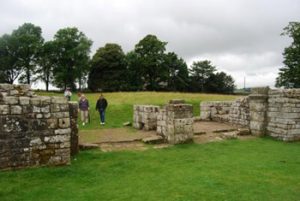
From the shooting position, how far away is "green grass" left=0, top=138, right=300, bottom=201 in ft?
23.4

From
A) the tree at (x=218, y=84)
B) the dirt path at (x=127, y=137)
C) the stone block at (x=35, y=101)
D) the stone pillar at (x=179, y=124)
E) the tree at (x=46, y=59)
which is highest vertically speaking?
the tree at (x=46, y=59)

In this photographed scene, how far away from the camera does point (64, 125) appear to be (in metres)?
9.70

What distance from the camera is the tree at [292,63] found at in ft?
142

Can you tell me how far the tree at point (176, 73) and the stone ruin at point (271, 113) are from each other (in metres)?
42.1

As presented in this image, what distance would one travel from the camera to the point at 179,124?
12.9 m

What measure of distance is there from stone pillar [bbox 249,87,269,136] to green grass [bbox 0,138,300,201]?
3496mm

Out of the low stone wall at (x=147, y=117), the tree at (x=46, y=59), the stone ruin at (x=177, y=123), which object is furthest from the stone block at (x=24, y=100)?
the tree at (x=46, y=59)

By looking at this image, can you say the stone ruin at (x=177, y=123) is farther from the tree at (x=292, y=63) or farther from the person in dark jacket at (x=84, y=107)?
the tree at (x=292, y=63)

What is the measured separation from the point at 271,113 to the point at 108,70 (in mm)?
42248

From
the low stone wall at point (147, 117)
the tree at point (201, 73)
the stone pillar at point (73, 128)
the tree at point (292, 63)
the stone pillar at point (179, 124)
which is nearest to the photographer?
the stone pillar at point (73, 128)

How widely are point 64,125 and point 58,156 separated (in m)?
0.89

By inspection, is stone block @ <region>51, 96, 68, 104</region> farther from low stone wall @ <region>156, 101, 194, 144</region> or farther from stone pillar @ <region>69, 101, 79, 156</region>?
low stone wall @ <region>156, 101, 194, 144</region>

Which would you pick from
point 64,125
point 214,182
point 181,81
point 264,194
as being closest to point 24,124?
point 64,125

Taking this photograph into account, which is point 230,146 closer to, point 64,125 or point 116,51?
point 64,125
